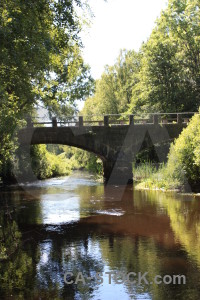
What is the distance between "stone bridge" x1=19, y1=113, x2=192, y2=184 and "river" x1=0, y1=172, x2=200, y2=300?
9.26 meters

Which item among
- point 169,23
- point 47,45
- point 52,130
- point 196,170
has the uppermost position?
point 169,23

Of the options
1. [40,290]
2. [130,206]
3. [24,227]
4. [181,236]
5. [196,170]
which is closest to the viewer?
[40,290]

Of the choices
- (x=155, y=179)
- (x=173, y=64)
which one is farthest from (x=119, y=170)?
(x=173, y=64)

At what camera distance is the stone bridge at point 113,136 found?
3119 cm

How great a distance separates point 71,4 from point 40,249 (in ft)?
24.3

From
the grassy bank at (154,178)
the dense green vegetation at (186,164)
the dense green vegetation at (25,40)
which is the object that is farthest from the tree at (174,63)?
the dense green vegetation at (25,40)

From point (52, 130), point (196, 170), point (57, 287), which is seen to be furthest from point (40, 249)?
point (52, 130)

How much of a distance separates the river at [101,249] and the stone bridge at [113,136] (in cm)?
926

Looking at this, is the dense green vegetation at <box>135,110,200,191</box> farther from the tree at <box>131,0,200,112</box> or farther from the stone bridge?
the tree at <box>131,0,200,112</box>

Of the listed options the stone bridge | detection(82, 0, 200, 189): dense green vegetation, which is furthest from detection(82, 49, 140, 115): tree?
the stone bridge

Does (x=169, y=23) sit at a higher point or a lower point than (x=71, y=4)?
higher

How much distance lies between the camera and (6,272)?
427 inches

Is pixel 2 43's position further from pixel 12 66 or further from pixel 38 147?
pixel 38 147

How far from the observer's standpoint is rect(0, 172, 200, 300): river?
9.61m
